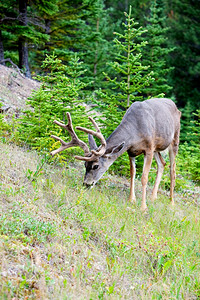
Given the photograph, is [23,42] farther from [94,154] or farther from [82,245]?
[82,245]

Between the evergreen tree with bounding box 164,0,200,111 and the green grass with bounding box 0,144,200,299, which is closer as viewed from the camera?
the green grass with bounding box 0,144,200,299

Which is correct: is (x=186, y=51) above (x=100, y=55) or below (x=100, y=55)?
above

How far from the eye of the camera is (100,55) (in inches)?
766

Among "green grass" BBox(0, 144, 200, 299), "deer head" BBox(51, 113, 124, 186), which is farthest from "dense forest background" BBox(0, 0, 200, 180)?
"green grass" BBox(0, 144, 200, 299)

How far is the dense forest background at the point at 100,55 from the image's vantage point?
761 centimetres

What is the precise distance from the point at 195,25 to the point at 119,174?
1850cm

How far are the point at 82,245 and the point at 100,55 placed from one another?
16.9m

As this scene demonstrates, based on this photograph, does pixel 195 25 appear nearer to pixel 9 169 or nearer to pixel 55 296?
pixel 9 169

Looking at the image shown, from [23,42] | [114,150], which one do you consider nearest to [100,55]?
[23,42]

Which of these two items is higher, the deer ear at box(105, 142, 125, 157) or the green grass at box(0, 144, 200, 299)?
the deer ear at box(105, 142, 125, 157)

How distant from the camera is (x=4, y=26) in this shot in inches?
520

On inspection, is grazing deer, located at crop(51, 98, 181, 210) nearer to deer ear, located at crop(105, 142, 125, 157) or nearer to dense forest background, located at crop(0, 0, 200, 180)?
deer ear, located at crop(105, 142, 125, 157)

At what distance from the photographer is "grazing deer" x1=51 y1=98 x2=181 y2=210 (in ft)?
19.0

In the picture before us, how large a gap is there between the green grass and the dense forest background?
2.26m
